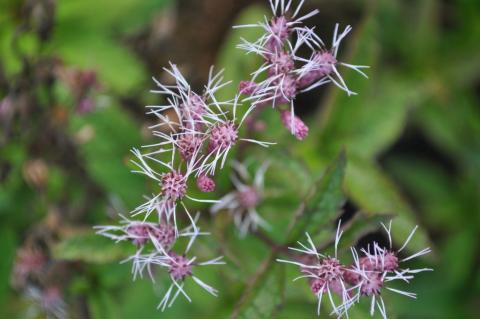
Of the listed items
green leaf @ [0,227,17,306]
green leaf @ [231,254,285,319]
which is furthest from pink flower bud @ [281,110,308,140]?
green leaf @ [0,227,17,306]

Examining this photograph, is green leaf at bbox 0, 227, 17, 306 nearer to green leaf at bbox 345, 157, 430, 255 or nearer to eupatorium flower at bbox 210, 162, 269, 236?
eupatorium flower at bbox 210, 162, 269, 236

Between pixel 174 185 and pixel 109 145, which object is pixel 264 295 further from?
pixel 109 145

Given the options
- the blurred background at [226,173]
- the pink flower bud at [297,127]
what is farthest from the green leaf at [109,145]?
the pink flower bud at [297,127]

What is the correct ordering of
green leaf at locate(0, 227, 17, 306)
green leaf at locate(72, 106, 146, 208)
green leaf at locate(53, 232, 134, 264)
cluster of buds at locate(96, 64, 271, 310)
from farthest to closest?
1. green leaf at locate(72, 106, 146, 208)
2. green leaf at locate(0, 227, 17, 306)
3. green leaf at locate(53, 232, 134, 264)
4. cluster of buds at locate(96, 64, 271, 310)

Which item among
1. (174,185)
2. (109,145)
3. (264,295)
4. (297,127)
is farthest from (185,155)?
(109,145)

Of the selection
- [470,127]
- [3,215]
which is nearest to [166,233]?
[3,215]

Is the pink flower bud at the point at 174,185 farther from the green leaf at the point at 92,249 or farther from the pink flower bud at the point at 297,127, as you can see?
the green leaf at the point at 92,249
